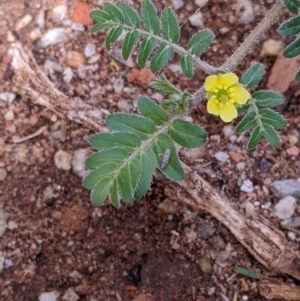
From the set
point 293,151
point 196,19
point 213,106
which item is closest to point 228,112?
point 213,106

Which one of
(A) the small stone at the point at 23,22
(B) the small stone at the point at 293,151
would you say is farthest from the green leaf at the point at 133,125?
(A) the small stone at the point at 23,22

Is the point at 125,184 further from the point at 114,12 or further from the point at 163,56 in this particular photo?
the point at 114,12

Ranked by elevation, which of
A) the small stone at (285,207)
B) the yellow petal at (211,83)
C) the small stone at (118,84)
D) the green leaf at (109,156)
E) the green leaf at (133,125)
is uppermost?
the yellow petal at (211,83)

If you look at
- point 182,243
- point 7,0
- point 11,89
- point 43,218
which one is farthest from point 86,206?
point 7,0

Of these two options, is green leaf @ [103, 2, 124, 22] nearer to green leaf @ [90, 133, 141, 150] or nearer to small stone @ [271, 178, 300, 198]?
green leaf @ [90, 133, 141, 150]

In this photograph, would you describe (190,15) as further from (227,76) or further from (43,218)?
(43,218)

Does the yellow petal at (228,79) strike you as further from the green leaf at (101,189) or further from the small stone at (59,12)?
the small stone at (59,12)
